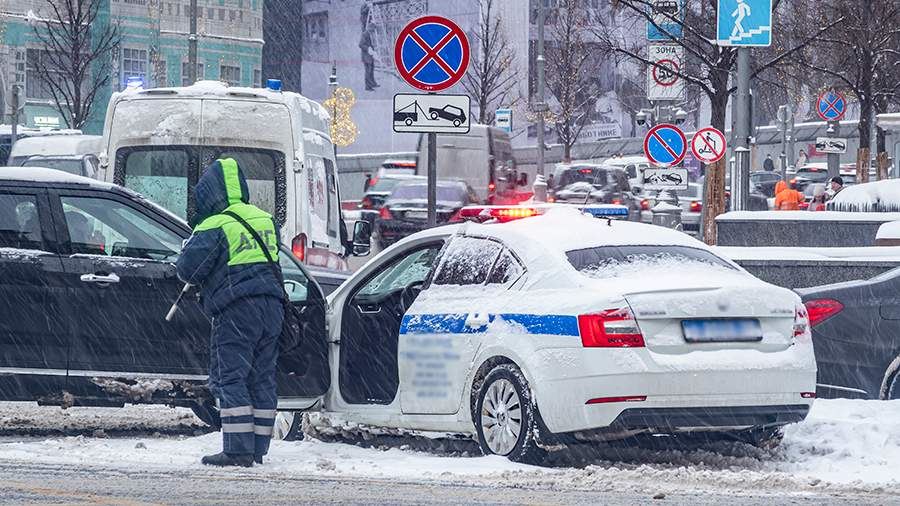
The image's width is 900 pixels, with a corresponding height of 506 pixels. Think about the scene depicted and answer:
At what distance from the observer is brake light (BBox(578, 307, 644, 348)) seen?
8766 millimetres

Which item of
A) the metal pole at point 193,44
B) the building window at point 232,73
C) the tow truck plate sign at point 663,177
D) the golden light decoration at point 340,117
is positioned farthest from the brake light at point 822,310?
the building window at point 232,73

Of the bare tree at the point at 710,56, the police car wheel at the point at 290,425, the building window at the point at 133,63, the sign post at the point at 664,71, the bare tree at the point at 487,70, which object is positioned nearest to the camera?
the police car wheel at the point at 290,425

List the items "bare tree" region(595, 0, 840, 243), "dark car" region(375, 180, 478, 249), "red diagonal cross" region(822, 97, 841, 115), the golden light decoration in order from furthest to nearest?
1. the golden light decoration
2. "red diagonal cross" region(822, 97, 841, 115)
3. "dark car" region(375, 180, 478, 249)
4. "bare tree" region(595, 0, 840, 243)

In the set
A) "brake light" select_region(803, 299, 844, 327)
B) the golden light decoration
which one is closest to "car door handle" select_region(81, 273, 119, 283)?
"brake light" select_region(803, 299, 844, 327)

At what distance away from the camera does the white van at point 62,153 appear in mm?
28641

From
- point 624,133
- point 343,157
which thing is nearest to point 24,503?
point 343,157

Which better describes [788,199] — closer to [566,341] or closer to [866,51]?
[866,51]

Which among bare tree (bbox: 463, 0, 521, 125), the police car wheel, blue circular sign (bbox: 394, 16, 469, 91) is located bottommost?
the police car wheel

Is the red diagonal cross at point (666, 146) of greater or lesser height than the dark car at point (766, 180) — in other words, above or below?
above

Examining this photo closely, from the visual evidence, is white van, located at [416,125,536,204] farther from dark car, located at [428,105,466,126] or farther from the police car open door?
the police car open door

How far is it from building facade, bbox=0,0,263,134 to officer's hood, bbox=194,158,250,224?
56075 millimetres

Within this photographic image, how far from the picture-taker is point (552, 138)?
9581cm

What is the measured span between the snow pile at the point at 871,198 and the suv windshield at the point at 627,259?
13049 millimetres

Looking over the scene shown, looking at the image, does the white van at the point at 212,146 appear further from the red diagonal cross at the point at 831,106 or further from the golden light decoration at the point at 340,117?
the golden light decoration at the point at 340,117
